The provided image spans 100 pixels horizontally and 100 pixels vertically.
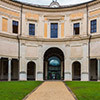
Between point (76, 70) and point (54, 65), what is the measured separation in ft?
20.7

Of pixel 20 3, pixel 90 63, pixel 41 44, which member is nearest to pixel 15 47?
pixel 41 44

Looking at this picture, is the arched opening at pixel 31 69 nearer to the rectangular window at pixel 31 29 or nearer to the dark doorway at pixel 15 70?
the dark doorway at pixel 15 70

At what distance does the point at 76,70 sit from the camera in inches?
1432

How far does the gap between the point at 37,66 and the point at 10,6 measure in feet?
37.7

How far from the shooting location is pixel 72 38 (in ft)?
111

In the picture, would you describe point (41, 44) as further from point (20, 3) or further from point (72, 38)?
point (20, 3)

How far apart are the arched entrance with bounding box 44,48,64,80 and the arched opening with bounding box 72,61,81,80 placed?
13.3 ft

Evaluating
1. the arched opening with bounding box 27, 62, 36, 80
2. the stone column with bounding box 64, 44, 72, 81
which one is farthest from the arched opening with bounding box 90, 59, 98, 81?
the arched opening with bounding box 27, 62, 36, 80

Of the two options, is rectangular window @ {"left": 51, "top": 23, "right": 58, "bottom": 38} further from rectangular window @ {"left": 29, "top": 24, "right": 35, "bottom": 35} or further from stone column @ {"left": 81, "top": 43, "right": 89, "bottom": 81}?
stone column @ {"left": 81, "top": 43, "right": 89, "bottom": 81}

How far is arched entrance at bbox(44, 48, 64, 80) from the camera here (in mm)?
39844

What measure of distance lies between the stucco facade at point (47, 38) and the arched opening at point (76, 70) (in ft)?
7.67

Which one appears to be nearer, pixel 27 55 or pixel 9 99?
pixel 9 99

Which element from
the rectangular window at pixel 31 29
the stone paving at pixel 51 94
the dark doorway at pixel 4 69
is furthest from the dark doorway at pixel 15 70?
the stone paving at pixel 51 94

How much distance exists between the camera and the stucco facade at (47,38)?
103 ft
